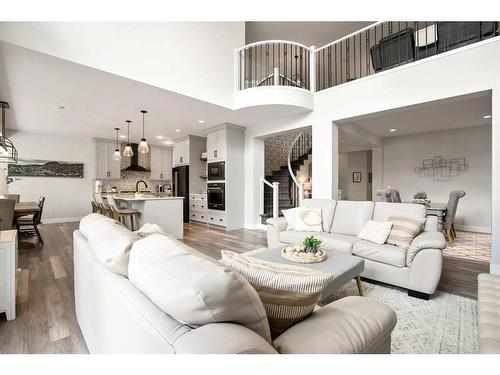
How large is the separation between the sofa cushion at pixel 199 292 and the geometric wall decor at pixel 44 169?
8126 millimetres

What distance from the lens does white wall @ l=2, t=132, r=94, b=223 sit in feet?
21.5

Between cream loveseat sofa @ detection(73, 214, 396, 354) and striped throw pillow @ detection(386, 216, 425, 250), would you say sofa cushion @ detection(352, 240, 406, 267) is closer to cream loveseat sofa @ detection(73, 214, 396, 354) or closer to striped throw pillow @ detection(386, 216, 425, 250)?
striped throw pillow @ detection(386, 216, 425, 250)

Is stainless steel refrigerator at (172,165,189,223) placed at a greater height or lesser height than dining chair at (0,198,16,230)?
greater

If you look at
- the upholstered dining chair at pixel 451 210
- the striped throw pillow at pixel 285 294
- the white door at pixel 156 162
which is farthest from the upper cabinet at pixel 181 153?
the striped throw pillow at pixel 285 294

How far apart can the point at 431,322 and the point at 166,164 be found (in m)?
8.56

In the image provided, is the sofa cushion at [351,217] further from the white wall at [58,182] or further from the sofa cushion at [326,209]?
the white wall at [58,182]

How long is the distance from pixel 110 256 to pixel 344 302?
3.52ft

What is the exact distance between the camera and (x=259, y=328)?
0.74 m

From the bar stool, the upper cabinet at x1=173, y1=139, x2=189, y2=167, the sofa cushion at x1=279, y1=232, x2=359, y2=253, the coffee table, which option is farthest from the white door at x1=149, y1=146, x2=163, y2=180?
the coffee table

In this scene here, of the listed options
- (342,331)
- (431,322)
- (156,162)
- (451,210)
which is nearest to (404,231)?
(431,322)

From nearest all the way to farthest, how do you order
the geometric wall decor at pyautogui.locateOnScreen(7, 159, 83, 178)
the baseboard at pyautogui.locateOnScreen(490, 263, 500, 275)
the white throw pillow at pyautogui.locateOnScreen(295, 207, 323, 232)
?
1. the baseboard at pyautogui.locateOnScreen(490, 263, 500, 275)
2. the white throw pillow at pyautogui.locateOnScreen(295, 207, 323, 232)
3. the geometric wall decor at pyautogui.locateOnScreen(7, 159, 83, 178)

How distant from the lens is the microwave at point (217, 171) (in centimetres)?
592

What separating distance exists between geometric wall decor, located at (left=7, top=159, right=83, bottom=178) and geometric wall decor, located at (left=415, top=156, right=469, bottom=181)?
33.0 feet

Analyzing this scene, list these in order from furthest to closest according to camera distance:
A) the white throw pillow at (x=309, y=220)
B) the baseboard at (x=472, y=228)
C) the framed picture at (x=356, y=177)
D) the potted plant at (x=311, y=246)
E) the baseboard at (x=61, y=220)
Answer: the framed picture at (x=356, y=177) → the baseboard at (x=61, y=220) → the baseboard at (x=472, y=228) → the white throw pillow at (x=309, y=220) → the potted plant at (x=311, y=246)
